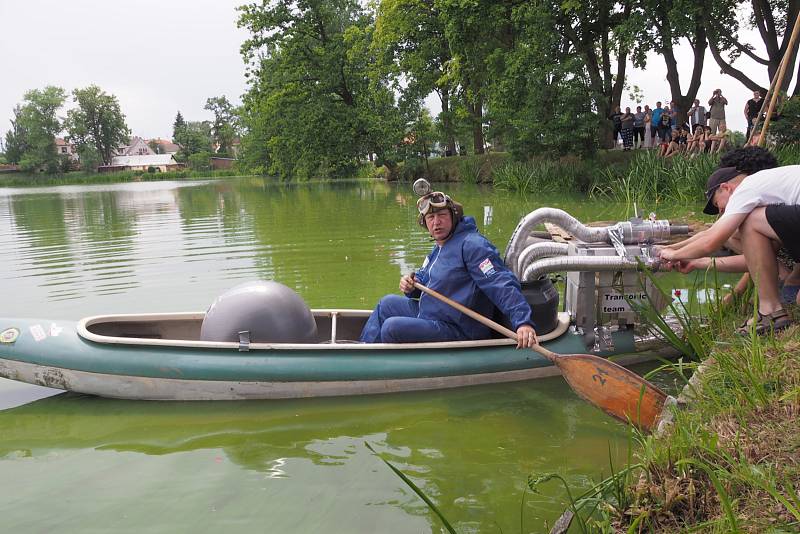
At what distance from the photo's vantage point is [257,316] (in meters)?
4.31

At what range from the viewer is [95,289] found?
8086mm

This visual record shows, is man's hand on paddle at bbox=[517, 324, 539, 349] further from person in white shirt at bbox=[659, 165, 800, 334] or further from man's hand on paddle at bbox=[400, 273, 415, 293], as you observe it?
person in white shirt at bbox=[659, 165, 800, 334]

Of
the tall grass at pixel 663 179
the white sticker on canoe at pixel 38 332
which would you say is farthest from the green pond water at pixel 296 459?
the tall grass at pixel 663 179

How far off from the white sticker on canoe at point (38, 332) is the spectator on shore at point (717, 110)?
15.6m

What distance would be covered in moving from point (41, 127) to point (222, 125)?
95.0 ft

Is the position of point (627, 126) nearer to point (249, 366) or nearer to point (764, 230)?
point (764, 230)

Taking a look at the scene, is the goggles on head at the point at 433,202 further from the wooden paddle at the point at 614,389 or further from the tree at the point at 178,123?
the tree at the point at 178,123

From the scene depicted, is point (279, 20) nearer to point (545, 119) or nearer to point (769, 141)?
point (545, 119)

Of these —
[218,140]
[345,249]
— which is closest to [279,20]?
[345,249]

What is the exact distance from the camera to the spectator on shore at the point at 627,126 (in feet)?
60.3

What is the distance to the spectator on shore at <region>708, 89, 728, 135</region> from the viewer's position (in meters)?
15.2

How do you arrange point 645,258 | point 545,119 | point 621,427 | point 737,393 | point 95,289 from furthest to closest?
point 545,119 → point 95,289 → point 645,258 → point 621,427 → point 737,393

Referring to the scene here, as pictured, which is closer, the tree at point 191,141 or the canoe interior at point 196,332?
the canoe interior at point 196,332

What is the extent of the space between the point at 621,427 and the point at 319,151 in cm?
2966
